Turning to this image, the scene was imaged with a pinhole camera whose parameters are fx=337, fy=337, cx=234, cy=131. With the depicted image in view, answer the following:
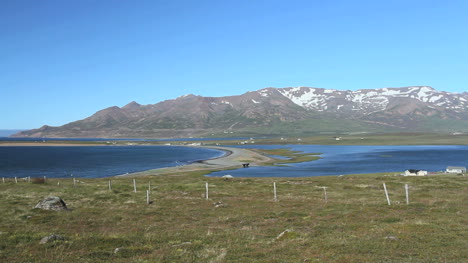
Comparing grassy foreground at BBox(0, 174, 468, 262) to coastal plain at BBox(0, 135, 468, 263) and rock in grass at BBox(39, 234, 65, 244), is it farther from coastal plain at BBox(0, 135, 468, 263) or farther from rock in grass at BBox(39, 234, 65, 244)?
rock in grass at BBox(39, 234, 65, 244)

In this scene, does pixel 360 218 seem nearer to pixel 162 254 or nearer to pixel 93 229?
pixel 162 254

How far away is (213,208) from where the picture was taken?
3994 centimetres

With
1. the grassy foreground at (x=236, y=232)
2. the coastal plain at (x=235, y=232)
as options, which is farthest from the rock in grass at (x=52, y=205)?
the grassy foreground at (x=236, y=232)

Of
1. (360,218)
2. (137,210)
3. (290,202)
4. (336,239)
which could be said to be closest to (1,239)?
(137,210)

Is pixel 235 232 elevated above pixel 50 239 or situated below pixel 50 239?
below

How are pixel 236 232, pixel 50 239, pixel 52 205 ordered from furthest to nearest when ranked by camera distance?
1. pixel 52 205
2. pixel 236 232
3. pixel 50 239

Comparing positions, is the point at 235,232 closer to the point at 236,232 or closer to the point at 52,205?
the point at 236,232

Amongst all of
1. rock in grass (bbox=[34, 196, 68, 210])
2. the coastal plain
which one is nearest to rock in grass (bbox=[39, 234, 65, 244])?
the coastal plain

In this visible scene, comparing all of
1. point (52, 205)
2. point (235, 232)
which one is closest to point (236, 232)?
point (235, 232)

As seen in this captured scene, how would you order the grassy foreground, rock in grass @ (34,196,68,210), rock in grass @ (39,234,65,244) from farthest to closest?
rock in grass @ (34,196,68,210)
rock in grass @ (39,234,65,244)
the grassy foreground

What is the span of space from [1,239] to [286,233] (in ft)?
62.2

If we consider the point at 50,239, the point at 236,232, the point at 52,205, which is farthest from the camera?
the point at 52,205

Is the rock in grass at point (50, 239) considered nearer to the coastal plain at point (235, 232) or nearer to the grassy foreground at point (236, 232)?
the coastal plain at point (235, 232)

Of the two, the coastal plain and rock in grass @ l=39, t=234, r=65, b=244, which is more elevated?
rock in grass @ l=39, t=234, r=65, b=244
